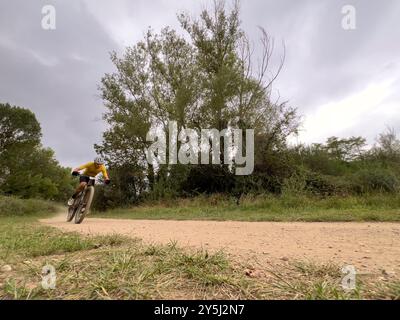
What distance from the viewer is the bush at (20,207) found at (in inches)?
676

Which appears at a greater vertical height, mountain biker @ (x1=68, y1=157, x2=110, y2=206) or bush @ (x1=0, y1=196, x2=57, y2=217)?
mountain biker @ (x1=68, y1=157, x2=110, y2=206)

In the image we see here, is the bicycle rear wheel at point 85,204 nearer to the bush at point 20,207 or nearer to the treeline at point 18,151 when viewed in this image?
the bush at point 20,207

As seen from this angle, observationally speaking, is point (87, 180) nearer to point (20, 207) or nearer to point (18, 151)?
point (20, 207)

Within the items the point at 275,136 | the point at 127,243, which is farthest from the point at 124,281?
the point at 275,136

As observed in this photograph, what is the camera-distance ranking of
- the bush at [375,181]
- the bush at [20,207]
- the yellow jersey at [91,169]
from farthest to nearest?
the bush at [20,207]
the bush at [375,181]
the yellow jersey at [91,169]

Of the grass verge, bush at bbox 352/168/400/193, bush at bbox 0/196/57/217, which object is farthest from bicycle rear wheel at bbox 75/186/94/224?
bush at bbox 352/168/400/193

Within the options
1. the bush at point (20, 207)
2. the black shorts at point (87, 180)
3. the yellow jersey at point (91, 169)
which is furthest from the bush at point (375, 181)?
the bush at point (20, 207)

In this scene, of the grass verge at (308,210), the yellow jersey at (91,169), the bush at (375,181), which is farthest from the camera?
the bush at (375,181)

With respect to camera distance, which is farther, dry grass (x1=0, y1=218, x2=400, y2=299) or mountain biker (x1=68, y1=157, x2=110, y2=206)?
mountain biker (x1=68, y1=157, x2=110, y2=206)

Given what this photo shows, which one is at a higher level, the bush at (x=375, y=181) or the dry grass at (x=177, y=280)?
the bush at (x=375, y=181)

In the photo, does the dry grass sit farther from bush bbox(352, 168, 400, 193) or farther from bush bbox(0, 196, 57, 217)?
bush bbox(0, 196, 57, 217)

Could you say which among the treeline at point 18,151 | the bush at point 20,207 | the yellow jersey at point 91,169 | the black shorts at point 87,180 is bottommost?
the bush at point 20,207

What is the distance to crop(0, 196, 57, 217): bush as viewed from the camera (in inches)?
676

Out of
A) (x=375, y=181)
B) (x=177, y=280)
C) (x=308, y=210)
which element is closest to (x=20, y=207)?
(x=308, y=210)
